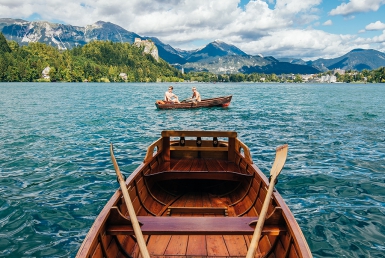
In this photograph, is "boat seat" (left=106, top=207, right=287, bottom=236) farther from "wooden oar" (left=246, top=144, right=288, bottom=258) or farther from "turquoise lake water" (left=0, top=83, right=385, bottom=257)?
"turquoise lake water" (left=0, top=83, right=385, bottom=257)

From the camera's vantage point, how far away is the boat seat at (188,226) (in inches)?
183

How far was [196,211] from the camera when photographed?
6.98 meters

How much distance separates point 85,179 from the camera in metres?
11.5

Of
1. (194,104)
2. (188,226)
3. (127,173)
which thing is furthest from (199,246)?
(194,104)

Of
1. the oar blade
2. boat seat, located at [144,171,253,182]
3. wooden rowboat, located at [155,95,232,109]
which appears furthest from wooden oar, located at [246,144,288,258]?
wooden rowboat, located at [155,95,232,109]

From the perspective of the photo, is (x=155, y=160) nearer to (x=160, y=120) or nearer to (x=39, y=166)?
(x=39, y=166)

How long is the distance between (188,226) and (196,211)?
7.39 feet

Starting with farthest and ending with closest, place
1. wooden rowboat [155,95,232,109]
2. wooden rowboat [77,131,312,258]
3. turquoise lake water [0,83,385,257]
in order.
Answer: wooden rowboat [155,95,232,109] → turquoise lake water [0,83,385,257] → wooden rowboat [77,131,312,258]

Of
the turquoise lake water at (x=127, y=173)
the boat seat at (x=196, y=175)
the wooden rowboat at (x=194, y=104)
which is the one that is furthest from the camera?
the wooden rowboat at (x=194, y=104)

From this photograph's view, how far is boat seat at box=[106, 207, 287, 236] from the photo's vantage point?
15.2 feet

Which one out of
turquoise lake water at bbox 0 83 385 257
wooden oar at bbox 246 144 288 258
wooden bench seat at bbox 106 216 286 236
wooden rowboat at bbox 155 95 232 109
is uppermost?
wooden oar at bbox 246 144 288 258

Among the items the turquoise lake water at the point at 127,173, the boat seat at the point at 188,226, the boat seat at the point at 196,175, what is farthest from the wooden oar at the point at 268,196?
the turquoise lake water at the point at 127,173

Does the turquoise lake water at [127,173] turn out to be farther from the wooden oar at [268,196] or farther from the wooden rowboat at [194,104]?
the wooden rowboat at [194,104]

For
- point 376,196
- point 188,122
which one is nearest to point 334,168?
point 376,196
